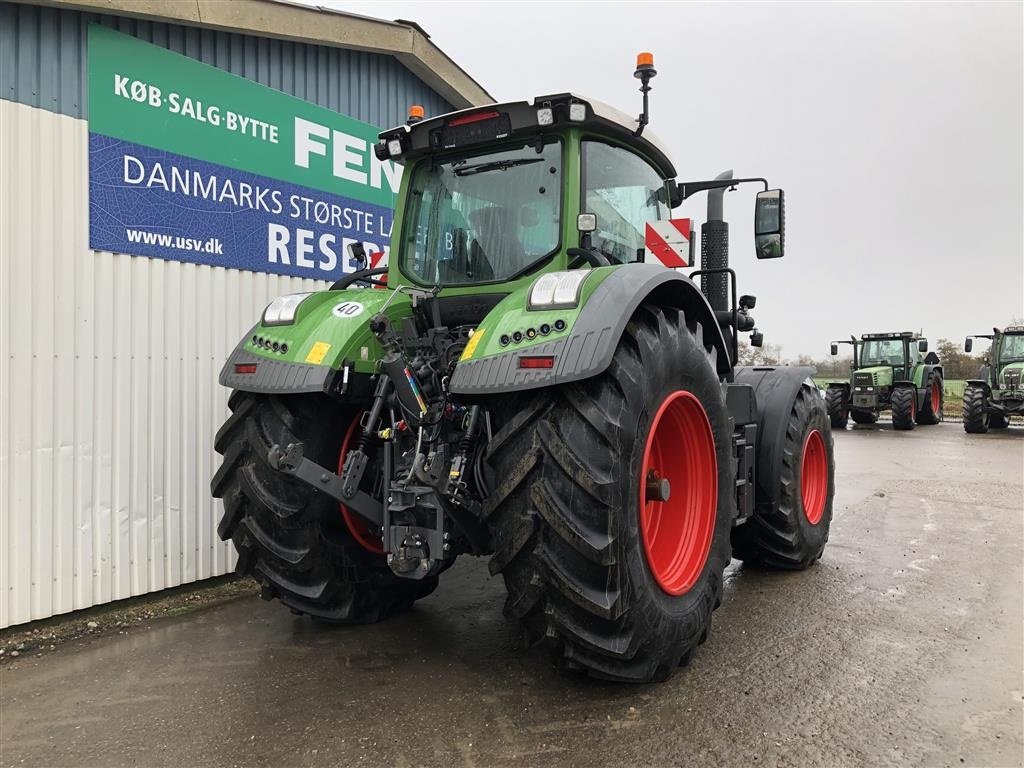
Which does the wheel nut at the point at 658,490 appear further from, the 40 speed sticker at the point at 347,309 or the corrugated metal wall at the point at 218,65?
the corrugated metal wall at the point at 218,65

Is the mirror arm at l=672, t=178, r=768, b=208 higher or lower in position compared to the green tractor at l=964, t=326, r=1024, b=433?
higher

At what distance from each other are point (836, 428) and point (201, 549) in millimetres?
17593

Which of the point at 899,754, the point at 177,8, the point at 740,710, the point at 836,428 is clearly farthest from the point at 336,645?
the point at 836,428

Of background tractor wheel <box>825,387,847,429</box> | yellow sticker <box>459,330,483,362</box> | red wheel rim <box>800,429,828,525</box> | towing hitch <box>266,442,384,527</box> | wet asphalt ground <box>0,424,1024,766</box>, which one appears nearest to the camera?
wet asphalt ground <box>0,424,1024,766</box>

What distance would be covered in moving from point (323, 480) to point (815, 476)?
3.85 meters

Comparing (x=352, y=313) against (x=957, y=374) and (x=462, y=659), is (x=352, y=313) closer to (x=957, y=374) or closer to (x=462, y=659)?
(x=462, y=659)

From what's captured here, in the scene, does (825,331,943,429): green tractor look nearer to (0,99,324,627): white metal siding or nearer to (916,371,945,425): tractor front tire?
(916,371,945,425): tractor front tire

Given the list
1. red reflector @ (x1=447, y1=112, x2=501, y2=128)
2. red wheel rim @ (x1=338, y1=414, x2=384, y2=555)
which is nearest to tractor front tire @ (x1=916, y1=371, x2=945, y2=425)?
red reflector @ (x1=447, y1=112, x2=501, y2=128)

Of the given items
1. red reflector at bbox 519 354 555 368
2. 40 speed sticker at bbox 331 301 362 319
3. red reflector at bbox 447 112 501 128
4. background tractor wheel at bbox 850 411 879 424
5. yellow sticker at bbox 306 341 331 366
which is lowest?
background tractor wheel at bbox 850 411 879 424

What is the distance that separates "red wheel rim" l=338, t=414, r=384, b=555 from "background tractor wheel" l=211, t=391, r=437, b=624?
0.02 meters

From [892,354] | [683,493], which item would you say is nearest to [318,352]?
[683,493]

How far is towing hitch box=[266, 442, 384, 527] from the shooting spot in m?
3.03

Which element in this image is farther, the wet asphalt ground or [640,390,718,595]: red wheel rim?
[640,390,718,595]: red wheel rim

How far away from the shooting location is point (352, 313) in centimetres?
350
